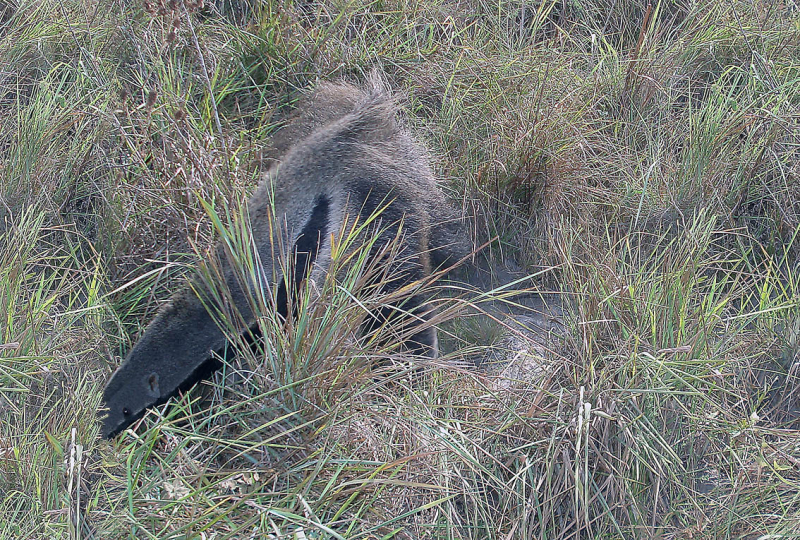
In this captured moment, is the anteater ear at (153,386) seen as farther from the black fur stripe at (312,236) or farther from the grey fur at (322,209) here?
the black fur stripe at (312,236)

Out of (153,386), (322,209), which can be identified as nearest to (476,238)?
(322,209)

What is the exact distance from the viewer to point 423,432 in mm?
2619

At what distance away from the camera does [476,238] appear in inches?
157

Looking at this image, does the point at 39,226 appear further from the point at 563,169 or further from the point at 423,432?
the point at 563,169

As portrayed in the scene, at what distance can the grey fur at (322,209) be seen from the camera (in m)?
2.97

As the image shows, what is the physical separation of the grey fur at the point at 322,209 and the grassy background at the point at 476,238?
148 millimetres

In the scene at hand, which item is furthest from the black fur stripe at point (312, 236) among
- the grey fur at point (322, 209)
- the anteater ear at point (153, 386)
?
the anteater ear at point (153, 386)

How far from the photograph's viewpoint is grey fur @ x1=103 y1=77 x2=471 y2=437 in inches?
117

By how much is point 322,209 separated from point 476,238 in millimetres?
931

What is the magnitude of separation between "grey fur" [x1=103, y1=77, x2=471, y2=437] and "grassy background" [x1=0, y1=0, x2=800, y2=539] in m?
0.15

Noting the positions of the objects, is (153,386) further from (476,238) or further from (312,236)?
(476,238)

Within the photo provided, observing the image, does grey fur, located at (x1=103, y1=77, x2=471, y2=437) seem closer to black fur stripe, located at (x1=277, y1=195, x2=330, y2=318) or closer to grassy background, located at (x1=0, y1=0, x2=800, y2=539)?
black fur stripe, located at (x1=277, y1=195, x2=330, y2=318)

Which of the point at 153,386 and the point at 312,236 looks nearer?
the point at 153,386

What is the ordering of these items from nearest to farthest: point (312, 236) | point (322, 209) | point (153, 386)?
point (153, 386) < point (312, 236) < point (322, 209)
